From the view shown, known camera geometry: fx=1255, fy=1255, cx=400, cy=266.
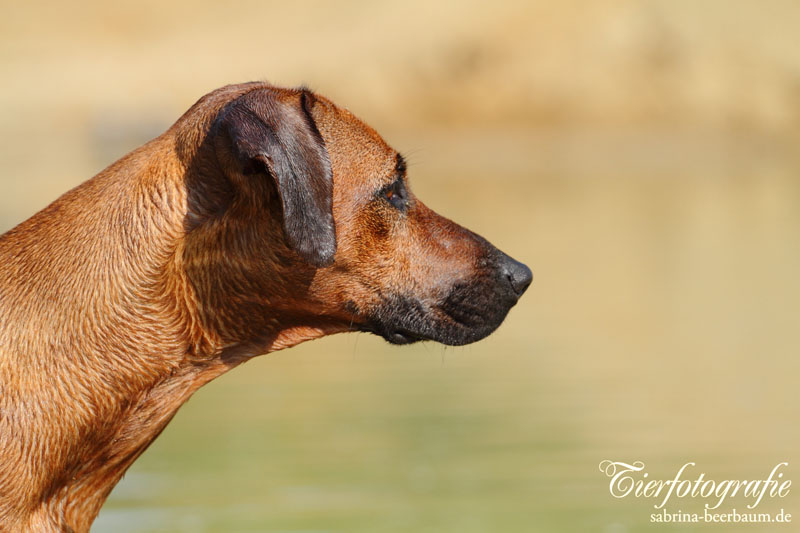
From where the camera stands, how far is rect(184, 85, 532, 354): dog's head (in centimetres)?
418

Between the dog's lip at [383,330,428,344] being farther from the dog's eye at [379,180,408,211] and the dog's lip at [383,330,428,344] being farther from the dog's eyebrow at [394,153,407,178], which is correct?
the dog's eyebrow at [394,153,407,178]

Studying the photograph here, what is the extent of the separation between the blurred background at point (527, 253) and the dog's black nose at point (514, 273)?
2.37 metres

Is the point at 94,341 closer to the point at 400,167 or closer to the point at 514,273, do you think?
the point at 400,167

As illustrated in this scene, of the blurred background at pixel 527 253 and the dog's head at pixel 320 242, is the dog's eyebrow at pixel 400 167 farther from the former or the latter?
the blurred background at pixel 527 253

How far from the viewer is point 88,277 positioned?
4.27 metres

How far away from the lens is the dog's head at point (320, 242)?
4184mm

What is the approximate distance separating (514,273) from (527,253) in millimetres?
11892

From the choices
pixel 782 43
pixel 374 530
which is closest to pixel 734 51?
pixel 782 43

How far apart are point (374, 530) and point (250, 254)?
3.11 metres

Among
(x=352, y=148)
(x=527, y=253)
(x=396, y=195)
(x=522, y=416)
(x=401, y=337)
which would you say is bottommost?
(x=527, y=253)

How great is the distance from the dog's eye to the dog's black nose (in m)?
0.51

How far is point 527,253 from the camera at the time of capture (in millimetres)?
16906

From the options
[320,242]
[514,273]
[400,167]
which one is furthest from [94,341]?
[514,273]

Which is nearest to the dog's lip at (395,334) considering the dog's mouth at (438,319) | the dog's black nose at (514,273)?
the dog's mouth at (438,319)
